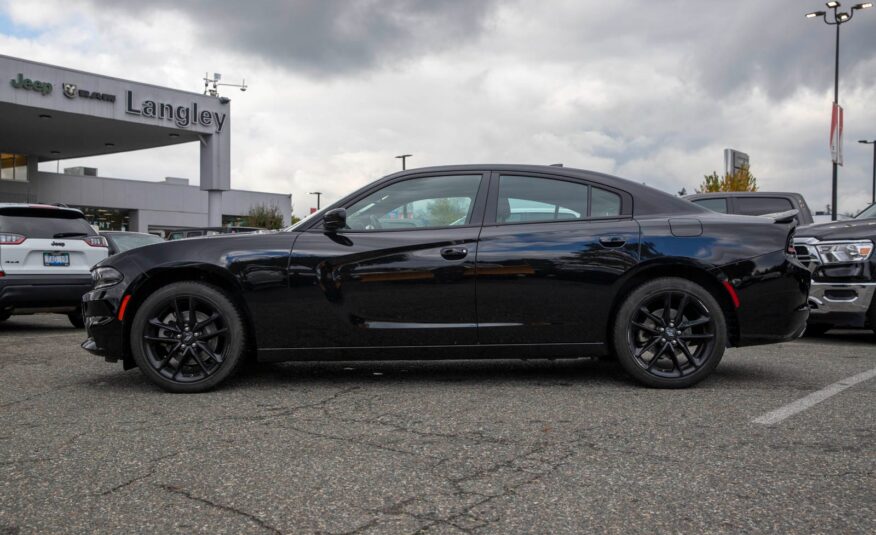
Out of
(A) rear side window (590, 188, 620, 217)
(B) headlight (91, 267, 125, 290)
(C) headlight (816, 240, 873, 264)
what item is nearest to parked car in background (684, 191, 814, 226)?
(C) headlight (816, 240, 873, 264)

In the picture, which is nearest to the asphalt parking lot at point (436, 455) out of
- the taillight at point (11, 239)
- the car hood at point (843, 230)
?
the car hood at point (843, 230)

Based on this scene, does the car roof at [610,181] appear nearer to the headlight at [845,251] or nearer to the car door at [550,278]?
the car door at [550,278]

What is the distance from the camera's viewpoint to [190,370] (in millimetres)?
5016

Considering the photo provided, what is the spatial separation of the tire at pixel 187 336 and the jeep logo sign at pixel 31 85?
81.2ft

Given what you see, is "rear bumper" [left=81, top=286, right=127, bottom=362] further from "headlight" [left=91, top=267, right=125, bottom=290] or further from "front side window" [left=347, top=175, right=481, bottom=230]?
"front side window" [left=347, top=175, right=481, bottom=230]

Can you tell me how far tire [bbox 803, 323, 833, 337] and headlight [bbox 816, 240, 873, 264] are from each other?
3.01ft

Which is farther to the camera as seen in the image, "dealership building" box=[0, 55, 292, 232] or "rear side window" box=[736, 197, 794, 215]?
"dealership building" box=[0, 55, 292, 232]

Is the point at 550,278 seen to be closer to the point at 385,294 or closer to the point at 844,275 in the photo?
the point at 385,294

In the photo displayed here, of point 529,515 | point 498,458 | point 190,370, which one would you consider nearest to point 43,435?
point 190,370

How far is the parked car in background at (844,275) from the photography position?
744 centimetres

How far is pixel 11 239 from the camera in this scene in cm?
862

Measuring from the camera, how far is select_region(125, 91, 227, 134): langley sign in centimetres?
2892

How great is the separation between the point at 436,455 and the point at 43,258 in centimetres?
716

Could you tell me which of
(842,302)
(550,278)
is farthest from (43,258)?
(842,302)
